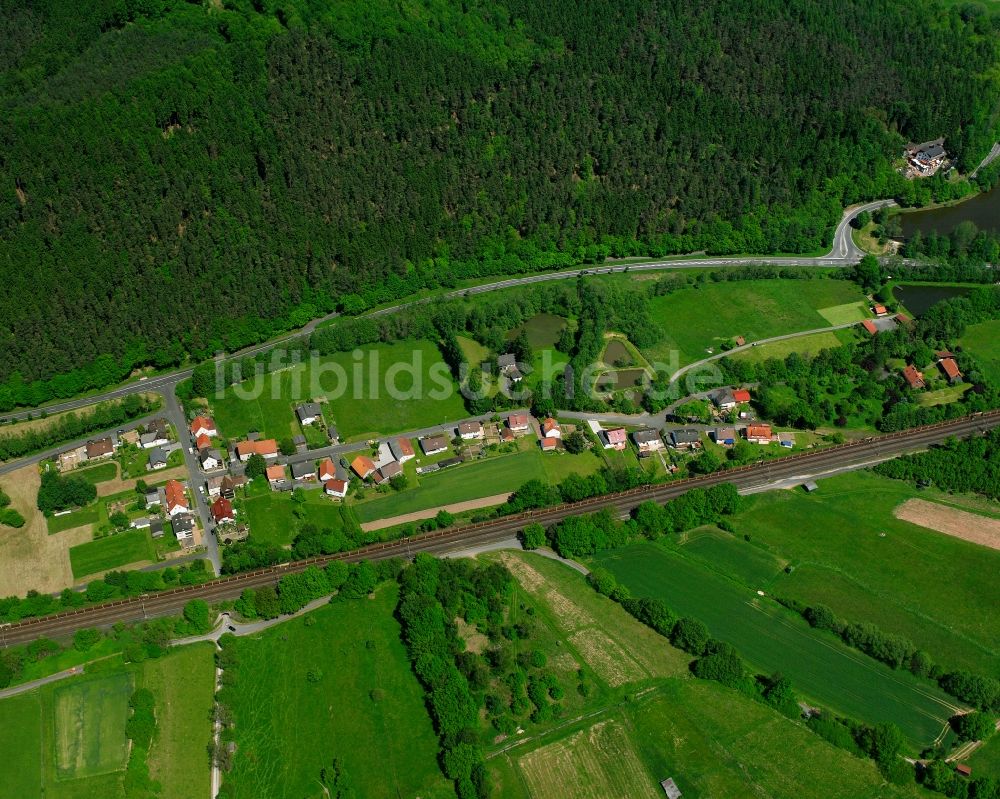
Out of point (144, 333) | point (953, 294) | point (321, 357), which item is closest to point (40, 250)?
point (144, 333)

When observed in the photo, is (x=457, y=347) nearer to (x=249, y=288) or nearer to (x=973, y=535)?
(x=249, y=288)

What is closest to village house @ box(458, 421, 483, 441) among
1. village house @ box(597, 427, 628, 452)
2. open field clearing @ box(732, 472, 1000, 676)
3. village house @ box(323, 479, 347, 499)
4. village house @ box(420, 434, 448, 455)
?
village house @ box(420, 434, 448, 455)

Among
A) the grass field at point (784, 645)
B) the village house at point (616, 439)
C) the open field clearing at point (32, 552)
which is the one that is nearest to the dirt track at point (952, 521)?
the grass field at point (784, 645)

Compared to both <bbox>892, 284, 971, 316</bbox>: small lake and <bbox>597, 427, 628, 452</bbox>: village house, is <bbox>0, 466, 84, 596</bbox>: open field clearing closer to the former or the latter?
<bbox>597, 427, 628, 452</bbox>: village house

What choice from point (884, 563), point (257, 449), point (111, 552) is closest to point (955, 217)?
point (884, 563)

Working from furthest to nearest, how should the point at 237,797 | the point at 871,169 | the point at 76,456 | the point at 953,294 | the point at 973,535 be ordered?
1. the point at 871,169
2. the point at 953,294
3. the point at 76,456
4. the point at 973,535
5. the point at 237,797

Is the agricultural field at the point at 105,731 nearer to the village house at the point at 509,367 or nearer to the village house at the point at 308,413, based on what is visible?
the village house at the point at 308,413

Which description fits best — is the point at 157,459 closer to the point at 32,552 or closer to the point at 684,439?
the point at 32,552
